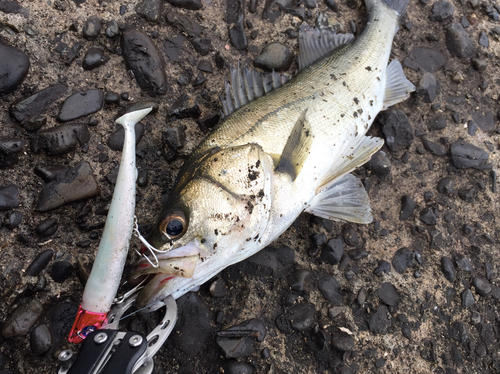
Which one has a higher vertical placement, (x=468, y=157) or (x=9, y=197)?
(x=9, y=197)

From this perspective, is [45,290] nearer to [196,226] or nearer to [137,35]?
[196,226]

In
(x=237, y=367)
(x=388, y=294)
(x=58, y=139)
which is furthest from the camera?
(x=388, y=294)

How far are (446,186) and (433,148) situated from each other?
1.25 ft

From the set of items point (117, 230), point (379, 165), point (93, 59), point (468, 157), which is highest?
point (93, 59)

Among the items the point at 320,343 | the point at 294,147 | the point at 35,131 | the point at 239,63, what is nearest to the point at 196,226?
the point at 294,147

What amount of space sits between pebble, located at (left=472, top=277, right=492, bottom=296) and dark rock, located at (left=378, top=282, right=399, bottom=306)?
740 mm

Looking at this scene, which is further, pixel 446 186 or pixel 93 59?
pixel 446 186

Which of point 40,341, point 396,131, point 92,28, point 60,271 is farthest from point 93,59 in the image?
point 396,131

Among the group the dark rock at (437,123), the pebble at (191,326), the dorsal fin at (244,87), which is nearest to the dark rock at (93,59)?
the dorsal fin at (244,87)

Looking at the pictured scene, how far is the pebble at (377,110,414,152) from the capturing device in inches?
130

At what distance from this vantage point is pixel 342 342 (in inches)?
100

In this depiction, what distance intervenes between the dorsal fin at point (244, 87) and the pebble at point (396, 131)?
1.14 m

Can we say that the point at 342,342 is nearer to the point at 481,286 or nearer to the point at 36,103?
the point at 481,286

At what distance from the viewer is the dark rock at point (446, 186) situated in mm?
3232
